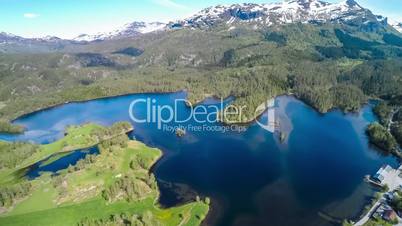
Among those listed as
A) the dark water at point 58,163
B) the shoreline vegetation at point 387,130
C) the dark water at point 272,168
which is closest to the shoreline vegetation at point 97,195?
the dark water at point 58,163

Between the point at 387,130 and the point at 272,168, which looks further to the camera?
the point at 387,130

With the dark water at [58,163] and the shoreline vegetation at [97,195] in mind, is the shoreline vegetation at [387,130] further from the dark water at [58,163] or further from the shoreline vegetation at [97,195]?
the dark water at [58,163]

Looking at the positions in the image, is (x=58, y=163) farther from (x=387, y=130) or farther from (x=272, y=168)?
(x=387, y=130)

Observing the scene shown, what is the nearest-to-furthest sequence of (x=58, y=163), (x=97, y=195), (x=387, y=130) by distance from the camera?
(x=97, y=195) → (x=58, y=163) → (x=387, y=130)

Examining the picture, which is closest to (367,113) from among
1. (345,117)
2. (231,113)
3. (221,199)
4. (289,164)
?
(345,117)

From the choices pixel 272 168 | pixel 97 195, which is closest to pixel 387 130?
pixel 272 168

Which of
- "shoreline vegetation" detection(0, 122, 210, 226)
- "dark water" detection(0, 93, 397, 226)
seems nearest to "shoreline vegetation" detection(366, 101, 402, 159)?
"dark water" detection(0, 93, 397, 226)

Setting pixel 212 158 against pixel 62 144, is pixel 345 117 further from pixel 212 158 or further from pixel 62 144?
pixel 62 144
